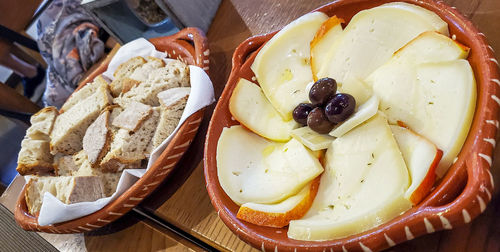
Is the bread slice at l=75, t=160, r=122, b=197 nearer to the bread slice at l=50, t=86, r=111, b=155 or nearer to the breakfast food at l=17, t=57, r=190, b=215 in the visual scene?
the breakfast food at l=17, t=57, r=190, b=215

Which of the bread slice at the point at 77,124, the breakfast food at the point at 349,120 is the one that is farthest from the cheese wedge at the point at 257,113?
the bread slice at the point at 77,124

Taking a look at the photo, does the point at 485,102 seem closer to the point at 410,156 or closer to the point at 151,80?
the point at 410,156

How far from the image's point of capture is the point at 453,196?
66 cm

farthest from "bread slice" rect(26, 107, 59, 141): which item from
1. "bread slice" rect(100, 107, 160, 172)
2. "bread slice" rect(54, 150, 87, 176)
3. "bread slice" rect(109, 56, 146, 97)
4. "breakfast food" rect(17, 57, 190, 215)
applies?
"bread slice" rect(100, 107, 160, 172)

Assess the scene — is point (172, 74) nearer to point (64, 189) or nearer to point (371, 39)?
point (64, 189)

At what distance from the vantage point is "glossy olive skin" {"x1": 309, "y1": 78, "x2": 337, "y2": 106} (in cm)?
88

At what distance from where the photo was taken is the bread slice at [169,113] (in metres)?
1.19

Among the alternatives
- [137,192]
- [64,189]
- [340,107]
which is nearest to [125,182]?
[137,192]

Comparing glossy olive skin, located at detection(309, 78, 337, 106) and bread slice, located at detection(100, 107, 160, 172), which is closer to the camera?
glossy olive skin, located at detection(309, 78, 337, 106)

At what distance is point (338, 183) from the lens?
0.80 meters

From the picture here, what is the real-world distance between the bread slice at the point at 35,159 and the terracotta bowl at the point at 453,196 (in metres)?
0.79

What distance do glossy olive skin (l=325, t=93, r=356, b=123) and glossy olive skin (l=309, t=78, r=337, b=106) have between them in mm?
32

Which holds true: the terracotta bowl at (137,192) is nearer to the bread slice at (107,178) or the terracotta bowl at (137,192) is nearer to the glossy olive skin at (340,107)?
the bread slice at (107,178)

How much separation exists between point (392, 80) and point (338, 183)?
0.24 metres
